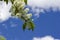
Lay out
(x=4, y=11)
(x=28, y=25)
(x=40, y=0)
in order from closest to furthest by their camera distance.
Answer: (x=28, y=25) < (x=4, y=11) < (x=40, y=0)

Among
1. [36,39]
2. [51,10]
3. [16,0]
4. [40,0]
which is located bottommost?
[36,39]

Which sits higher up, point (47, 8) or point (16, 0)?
point (16, 0)

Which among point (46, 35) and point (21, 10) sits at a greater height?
point (21, 10)

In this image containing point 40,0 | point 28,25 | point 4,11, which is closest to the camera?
point 28,25

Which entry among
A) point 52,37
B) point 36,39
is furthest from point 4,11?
point 52,37

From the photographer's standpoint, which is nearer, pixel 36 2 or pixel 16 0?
pixel 16 0

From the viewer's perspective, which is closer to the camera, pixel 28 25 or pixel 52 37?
pixel 28 25

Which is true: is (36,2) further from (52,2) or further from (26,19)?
(26,19)

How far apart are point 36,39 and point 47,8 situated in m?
0.34

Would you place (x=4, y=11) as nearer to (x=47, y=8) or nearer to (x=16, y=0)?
(x=47, y=8)

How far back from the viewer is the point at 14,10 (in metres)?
0.81

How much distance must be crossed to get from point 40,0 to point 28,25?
0.87 m

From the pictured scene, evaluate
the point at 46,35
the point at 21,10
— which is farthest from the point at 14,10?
the point at 46,35

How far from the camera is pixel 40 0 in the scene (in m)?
1.60
